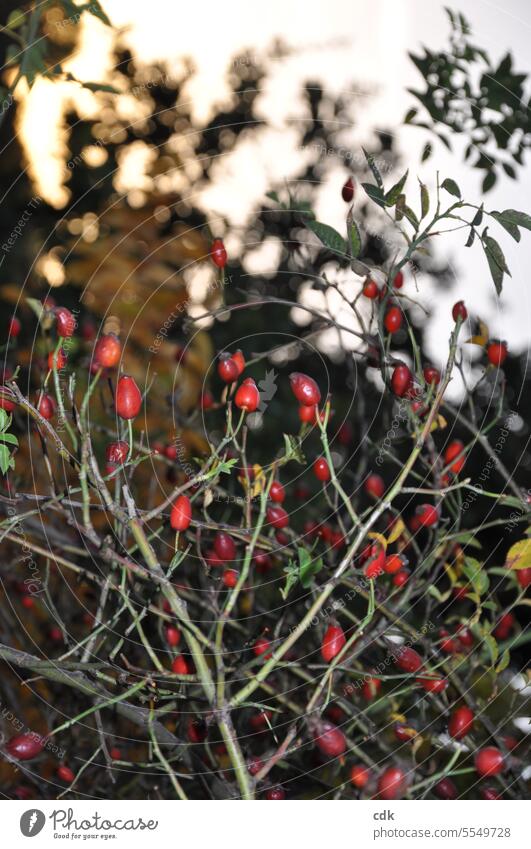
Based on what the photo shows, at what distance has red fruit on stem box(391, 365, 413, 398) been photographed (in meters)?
0.49

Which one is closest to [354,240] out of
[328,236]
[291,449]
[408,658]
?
[328,236]

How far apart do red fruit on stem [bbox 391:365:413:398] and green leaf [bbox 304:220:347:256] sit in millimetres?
74

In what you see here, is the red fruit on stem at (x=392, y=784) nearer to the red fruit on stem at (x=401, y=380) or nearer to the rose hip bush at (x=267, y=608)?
the rose hip bush at (x=267, y=608)

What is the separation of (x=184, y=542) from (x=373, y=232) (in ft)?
1.36

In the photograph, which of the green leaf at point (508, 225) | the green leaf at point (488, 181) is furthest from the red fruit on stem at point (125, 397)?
the green leaf at point (488, 181)

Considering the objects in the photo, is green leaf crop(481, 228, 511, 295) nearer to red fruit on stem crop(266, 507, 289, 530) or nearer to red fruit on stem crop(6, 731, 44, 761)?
red fruit on stem crop(266, 507, 289, 530)

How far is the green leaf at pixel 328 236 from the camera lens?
0.46 metres

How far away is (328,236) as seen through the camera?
46 cm

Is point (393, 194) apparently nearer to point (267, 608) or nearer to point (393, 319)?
point (393, 319)

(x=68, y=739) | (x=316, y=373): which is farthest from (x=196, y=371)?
(x=68, y=739)

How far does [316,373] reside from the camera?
3.34ft

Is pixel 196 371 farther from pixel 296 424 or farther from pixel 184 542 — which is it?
pixel 184 542

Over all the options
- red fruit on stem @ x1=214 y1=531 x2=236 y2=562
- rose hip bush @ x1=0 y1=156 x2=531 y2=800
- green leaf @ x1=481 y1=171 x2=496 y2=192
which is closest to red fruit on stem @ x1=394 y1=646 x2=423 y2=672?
rose hip bush @ x1=0 y1=156 x2=531 y2=800

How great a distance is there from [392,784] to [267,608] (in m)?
0.18
